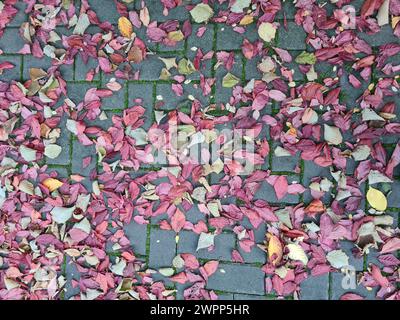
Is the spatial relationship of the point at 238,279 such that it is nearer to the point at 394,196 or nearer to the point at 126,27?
the point at 394,196

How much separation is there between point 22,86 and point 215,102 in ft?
3.36

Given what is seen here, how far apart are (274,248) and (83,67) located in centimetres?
133

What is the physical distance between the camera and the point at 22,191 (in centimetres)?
233

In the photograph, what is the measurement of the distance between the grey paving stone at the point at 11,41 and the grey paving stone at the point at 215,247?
131 cm

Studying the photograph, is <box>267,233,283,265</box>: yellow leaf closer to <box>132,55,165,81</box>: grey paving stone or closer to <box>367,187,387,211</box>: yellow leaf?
<box>367,187,387,211</box>: yellow leaf

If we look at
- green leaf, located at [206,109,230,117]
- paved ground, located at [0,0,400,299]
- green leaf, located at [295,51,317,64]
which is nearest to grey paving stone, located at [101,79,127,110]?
paved ground, located at [0,0,400,299]

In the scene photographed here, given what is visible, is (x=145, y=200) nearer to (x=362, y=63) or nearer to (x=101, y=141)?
(x=101, y=141)

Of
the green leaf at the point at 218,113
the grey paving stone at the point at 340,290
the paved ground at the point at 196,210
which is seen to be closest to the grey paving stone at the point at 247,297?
the paved ground at the point at 196,210

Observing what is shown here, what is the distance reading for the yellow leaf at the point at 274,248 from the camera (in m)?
2.11

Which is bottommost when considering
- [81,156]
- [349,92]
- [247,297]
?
[247,297]

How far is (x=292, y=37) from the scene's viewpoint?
6.98ft

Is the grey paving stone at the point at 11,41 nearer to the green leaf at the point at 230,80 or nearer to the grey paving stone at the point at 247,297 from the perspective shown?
the green leaf at the point at 230,80

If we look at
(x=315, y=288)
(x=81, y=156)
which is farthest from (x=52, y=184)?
(x=315, y=288)
